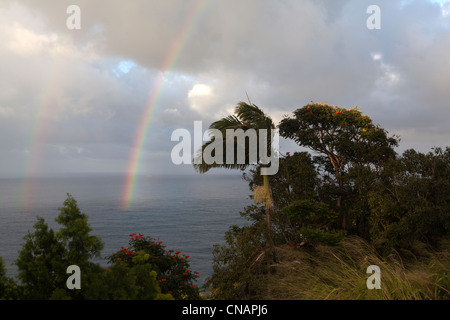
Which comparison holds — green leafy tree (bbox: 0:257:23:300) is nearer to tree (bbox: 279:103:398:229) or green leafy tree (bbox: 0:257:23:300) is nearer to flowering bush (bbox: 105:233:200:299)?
flowering bush (bbox: 105:233:200:299)

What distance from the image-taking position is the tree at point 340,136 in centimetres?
1464

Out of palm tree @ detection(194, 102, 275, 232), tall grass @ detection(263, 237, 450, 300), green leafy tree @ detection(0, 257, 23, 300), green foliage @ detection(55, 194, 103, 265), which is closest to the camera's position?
green leafy tree @ detection(0, 257, 23, 300)

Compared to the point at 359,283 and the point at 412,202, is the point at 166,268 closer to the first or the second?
the point at 359,283

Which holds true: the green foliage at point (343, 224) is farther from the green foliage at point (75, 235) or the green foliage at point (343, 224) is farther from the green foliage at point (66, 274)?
the green foliage at point (75, 235)

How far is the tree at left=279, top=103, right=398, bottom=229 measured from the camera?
48.0 feet

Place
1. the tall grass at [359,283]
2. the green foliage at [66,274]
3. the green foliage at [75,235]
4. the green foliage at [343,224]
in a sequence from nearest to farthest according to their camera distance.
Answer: the green foliage at [66,274]
the green foliage at [75,235]
the tall grass at [359,283]
the green foliage at [343,224]

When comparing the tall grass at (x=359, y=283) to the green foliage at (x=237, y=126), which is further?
the green foliage at (x=237, y=126)

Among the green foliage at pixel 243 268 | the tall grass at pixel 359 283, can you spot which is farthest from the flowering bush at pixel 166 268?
the tall grass at pixel 359 283

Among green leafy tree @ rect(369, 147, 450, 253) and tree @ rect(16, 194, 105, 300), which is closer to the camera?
tree @ rect(16, 194, 105, 300)

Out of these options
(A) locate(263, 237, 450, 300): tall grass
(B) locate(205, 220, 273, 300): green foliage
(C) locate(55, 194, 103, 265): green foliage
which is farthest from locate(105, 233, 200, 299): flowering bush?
(C) locate(55, 194, 103, 265): green foliage

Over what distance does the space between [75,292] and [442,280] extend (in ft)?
18.5
